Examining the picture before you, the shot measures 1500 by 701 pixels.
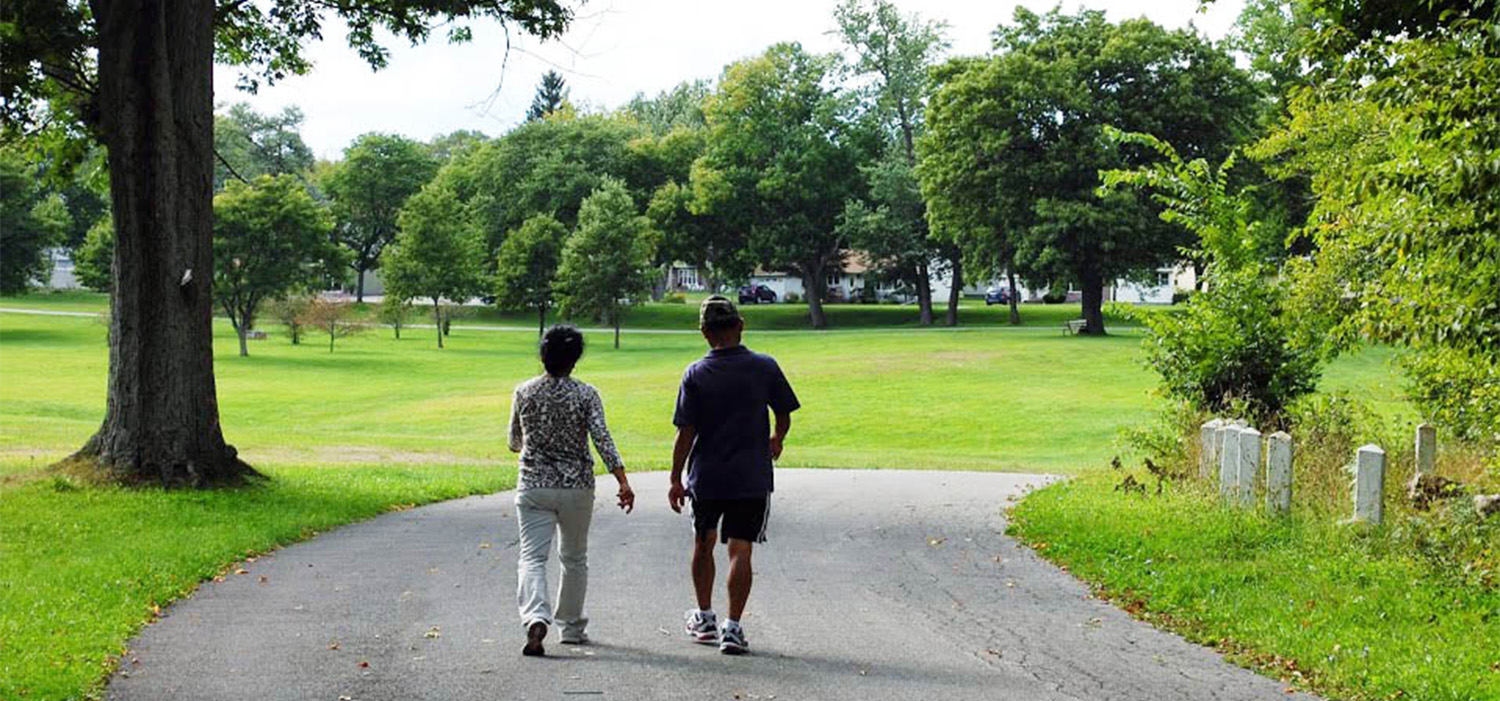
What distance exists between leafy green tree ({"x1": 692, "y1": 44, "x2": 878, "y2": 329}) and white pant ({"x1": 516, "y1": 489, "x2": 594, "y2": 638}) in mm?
71804

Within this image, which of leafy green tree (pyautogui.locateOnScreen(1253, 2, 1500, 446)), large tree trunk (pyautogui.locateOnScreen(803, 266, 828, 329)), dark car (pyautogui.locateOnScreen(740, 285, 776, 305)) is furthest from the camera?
dark car (pyautogui.locateOnScreen(740, 285, 776, 305))

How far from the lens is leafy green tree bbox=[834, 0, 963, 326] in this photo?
256 ft

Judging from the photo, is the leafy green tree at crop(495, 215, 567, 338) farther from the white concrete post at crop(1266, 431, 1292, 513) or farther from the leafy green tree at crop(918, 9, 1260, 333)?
the white concrete post at crop(1266, 431, 1292, 513)

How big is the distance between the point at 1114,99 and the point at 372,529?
52309mm

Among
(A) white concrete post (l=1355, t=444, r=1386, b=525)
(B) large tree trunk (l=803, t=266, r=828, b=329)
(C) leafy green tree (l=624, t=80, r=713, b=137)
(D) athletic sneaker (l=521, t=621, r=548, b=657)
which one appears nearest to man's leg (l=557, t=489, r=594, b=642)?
(D) athletic sneaker (l=521, t=621, r=548, b=657)

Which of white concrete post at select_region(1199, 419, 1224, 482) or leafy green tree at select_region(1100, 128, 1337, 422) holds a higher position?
leafy green tree at select_region(1100, 128, 1337, 422)

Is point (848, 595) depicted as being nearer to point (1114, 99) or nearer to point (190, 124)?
point (190, 124)

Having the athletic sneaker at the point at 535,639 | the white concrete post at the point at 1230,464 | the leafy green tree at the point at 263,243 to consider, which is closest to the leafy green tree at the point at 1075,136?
the leafy green tree at the point at 263,243

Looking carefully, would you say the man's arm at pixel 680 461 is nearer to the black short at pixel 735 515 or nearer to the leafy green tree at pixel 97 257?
the black short at pixel 735 515

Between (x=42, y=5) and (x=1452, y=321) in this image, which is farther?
(x=42, y=5)

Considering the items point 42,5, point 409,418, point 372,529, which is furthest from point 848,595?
point 409,418

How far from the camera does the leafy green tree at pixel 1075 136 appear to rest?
2333 inches

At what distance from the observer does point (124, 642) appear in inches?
329

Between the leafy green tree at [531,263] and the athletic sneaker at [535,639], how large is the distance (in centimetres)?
6781
